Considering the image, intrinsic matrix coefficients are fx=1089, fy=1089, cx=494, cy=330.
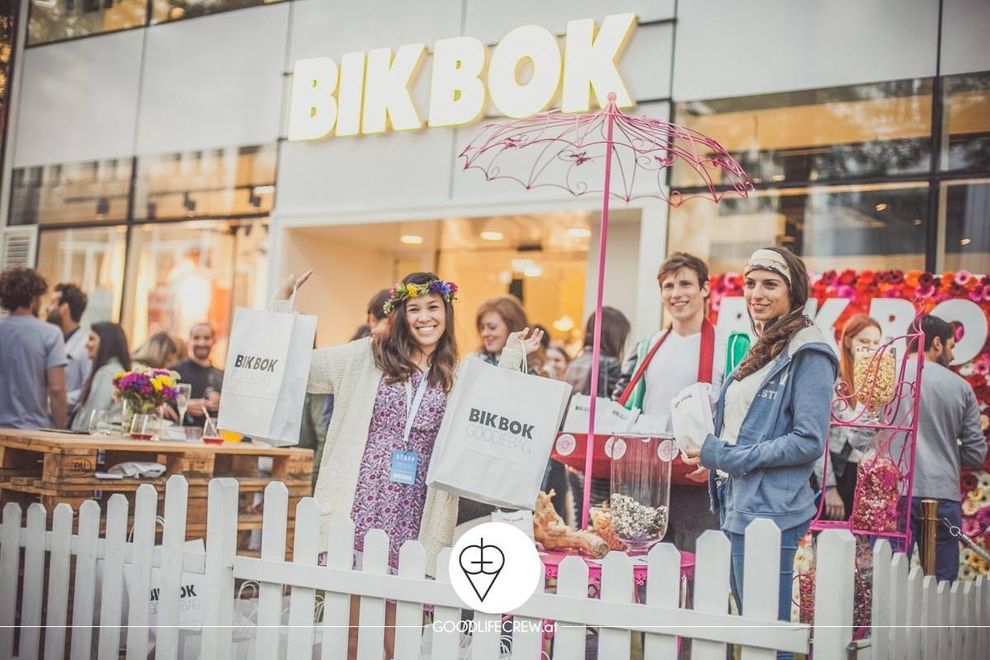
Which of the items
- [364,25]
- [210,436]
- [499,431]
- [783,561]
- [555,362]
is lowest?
[783,561]

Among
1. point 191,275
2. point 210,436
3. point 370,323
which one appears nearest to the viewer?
point 210,436

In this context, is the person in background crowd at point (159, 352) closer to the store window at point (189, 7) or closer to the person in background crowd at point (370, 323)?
the person in background crowd at point (370, 323)

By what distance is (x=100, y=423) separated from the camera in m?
5.34

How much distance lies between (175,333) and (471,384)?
6.83m

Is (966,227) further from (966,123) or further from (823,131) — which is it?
(823,131)

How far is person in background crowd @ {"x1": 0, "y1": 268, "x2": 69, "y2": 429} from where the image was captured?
5586 mm

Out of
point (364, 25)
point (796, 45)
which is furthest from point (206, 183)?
point (796, 45)

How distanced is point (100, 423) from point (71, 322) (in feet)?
5.50

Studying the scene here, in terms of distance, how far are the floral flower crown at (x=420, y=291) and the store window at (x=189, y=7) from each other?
613 cm

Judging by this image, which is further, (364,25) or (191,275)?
(191,275)

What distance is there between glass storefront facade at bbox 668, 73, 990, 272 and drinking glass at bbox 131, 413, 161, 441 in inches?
144

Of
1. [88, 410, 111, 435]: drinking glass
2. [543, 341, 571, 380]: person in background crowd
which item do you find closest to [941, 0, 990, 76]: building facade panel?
[543, 341, 571, 380]: person in background crowd

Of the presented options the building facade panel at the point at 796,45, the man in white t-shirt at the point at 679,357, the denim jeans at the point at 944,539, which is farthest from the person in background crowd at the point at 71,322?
the denim jeans at the point at 944,539

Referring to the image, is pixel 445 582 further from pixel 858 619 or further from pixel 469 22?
pixel 469 22
